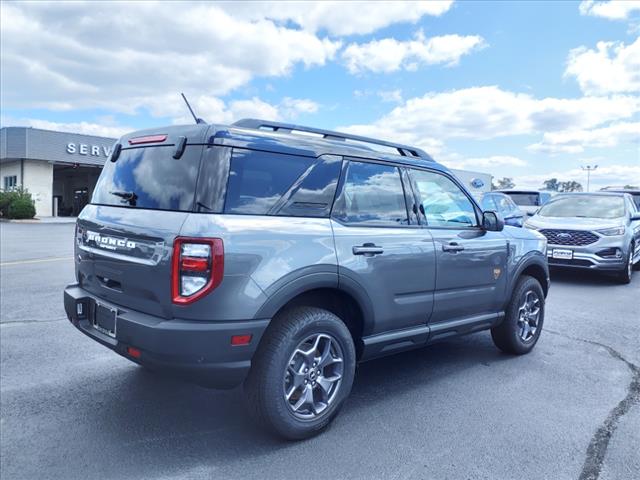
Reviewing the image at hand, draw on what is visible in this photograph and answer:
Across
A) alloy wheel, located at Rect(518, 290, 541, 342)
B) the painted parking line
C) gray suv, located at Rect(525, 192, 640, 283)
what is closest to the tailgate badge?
alloy wheel, located at Rect(518, 290, 541, 342)

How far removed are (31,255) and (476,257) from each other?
11.0m

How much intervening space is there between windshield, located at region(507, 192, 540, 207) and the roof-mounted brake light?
55.3 feet

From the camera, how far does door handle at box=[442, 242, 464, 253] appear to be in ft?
13.1

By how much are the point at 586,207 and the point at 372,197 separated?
8398 millimetres

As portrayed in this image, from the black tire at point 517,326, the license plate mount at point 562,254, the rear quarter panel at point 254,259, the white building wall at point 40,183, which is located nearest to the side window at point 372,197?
the rear quarter panel at point 254,259

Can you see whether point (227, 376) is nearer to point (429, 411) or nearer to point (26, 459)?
point (26, 459)

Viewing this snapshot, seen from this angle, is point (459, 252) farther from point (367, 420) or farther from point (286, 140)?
point (286, 140)

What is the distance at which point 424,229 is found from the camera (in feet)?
12.9

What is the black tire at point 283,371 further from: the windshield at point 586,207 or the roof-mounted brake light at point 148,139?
the windshield at point 586,207

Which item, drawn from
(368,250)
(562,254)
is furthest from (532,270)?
(562,254)

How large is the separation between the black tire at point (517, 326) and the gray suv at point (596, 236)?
186 inches

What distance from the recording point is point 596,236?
9.04m

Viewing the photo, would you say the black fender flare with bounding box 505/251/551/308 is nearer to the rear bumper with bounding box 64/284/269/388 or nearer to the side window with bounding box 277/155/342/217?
the side window with bounding box 277/155/342/217

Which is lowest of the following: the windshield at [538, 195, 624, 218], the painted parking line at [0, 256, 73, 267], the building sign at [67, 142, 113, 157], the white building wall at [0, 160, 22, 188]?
the painted parking line at [0, 256, 73, 267]
